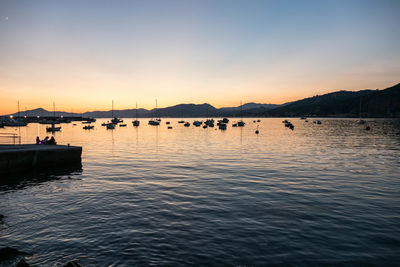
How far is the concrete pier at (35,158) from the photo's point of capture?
24031mm

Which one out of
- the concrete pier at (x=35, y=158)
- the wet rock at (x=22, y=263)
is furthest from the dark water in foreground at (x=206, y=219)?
the concrete pier at (x=35, y=158)

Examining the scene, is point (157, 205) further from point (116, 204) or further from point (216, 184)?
point (216, 184)

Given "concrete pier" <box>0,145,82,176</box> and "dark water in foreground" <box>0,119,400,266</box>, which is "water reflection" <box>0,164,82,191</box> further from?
"concrete pier" <box>0,145,82,176</box>

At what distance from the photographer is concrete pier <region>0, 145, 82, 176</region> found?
24.0 meters

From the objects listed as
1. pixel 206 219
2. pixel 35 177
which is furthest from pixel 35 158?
pixel 206 219

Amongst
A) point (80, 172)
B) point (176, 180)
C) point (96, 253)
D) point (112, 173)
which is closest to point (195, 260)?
point (96, 253)

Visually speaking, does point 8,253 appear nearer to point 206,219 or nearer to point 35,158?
point 206,219

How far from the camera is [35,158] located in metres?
26.4

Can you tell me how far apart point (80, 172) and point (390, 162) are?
124ft

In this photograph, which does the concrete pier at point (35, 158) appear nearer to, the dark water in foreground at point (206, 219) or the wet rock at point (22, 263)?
the dark water in foreground at point (206, 219)

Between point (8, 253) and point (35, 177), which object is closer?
point (8, 253)

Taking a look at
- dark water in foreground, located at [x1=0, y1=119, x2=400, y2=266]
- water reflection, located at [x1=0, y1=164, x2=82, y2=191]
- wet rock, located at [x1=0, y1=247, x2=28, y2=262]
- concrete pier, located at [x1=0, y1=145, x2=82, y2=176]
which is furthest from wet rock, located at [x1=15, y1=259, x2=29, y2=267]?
concrete pier, located at [x1=0, y1=145, x2=82, y2=176]

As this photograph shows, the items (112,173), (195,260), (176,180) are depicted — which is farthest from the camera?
(112,173)

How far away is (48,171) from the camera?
86.3 ft
